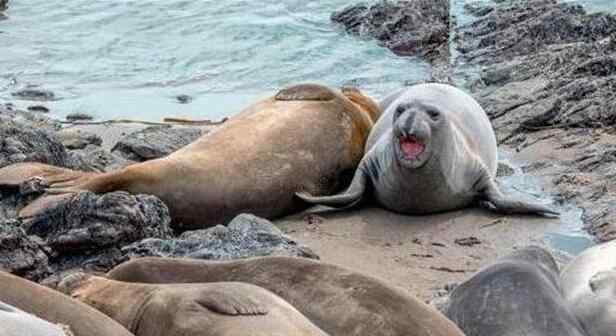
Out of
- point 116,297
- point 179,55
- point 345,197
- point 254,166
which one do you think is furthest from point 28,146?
point 179,55

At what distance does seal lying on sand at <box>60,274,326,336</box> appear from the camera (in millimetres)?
4164

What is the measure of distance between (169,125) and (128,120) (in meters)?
0.80

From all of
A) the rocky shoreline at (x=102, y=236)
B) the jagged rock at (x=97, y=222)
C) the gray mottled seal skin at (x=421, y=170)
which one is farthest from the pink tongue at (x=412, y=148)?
the jagged rock at (x=97, y=222)

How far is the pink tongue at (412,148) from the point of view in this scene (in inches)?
328

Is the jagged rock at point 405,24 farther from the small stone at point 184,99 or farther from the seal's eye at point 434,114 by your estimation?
the seal's eye at point 434,114

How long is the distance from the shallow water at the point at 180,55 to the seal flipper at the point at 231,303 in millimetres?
7420

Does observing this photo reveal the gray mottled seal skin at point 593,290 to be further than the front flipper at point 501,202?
No

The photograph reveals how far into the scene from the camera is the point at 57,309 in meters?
4.23

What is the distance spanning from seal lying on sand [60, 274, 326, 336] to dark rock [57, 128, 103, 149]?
514 cm

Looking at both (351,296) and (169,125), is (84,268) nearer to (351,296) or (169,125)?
(351,296)

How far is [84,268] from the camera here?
20.0 ft

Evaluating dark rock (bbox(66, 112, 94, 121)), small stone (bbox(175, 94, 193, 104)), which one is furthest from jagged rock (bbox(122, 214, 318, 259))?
small stone (bbox(175, 94, 193, 104))

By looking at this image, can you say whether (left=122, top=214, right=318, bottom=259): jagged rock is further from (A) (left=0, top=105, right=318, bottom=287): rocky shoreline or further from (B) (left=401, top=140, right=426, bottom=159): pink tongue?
(B) (left=401, top=140, right=426, bottom=159): pink tongue

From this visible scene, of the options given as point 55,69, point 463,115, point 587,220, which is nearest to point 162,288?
point 587,220
